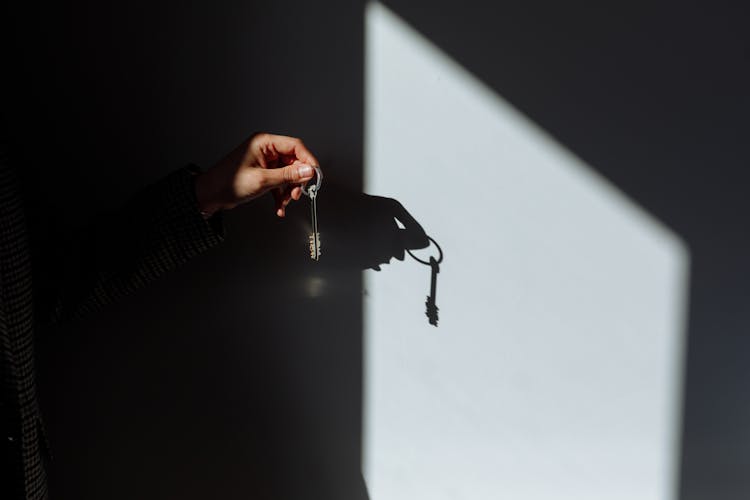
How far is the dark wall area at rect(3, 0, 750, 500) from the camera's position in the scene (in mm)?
703

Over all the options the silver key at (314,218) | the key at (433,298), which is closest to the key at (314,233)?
the silver key at (314,218)

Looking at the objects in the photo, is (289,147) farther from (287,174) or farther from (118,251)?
(118,251)

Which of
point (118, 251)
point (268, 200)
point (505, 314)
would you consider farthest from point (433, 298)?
point (118, 251)

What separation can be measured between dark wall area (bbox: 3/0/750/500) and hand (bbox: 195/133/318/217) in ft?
0.27

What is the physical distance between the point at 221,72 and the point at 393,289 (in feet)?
0.94

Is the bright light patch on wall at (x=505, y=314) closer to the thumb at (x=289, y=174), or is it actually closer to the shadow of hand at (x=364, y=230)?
the shadow of hand at (x=364, y=230)

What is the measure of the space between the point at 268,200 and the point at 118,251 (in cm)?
16

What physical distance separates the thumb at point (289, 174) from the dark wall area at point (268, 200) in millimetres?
102

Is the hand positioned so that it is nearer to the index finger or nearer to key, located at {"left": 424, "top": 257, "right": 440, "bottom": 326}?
the index finger

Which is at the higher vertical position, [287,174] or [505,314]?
[287,174]

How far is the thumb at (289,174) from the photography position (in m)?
0.63

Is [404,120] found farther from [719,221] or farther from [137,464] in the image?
[137,464]

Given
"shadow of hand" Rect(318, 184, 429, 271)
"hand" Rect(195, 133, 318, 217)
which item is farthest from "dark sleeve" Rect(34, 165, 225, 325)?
"shadow of hand" Rect(318, 184, 429, 271)

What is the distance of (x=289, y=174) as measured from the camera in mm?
636
